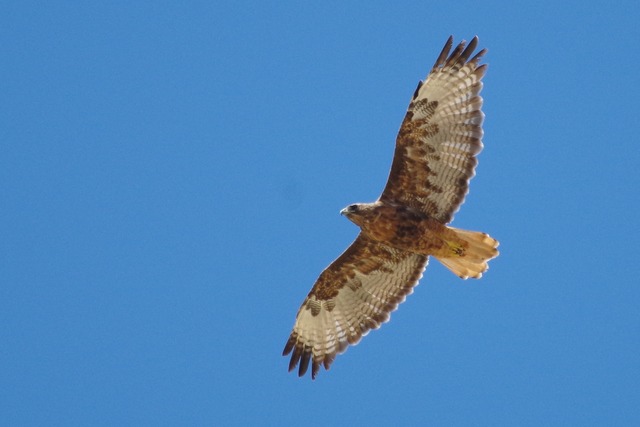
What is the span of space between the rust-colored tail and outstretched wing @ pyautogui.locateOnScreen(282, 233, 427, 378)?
80 centimetres

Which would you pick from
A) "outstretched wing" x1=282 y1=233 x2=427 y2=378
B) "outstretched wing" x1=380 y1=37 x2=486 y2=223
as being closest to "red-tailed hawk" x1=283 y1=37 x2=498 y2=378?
"outstretched wing" x1=380 y1=37 x2=486 y2=223

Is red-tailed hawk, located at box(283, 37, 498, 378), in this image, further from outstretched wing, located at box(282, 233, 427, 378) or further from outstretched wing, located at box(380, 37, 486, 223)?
outstretched wing, located at box(282, 233, 427, 378)

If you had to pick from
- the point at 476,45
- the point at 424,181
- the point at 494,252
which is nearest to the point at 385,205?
the point at 424,181

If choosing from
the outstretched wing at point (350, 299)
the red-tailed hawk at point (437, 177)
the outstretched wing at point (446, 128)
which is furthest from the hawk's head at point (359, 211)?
the outstretched wing at point (350, 299)

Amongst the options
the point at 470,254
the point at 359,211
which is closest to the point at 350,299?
the point at 359,211

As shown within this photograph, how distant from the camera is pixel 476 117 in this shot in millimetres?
12258

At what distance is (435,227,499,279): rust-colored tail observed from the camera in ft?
40.3

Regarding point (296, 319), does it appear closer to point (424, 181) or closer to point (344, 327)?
point (344, 327)

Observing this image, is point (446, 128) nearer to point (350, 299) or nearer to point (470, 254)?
point (470, 254)

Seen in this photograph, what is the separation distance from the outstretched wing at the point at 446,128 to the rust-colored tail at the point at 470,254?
453 millimetres

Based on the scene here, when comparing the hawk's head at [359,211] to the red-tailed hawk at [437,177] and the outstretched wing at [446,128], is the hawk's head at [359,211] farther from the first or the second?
the outstretched wing at [446,128]

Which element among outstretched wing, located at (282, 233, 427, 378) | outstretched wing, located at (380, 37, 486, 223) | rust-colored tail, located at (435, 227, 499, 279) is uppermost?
outstretched wing, located at (380, 37, 486, 223)

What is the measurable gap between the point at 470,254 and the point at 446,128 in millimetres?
1567

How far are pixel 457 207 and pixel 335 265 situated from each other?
73.4 inches
